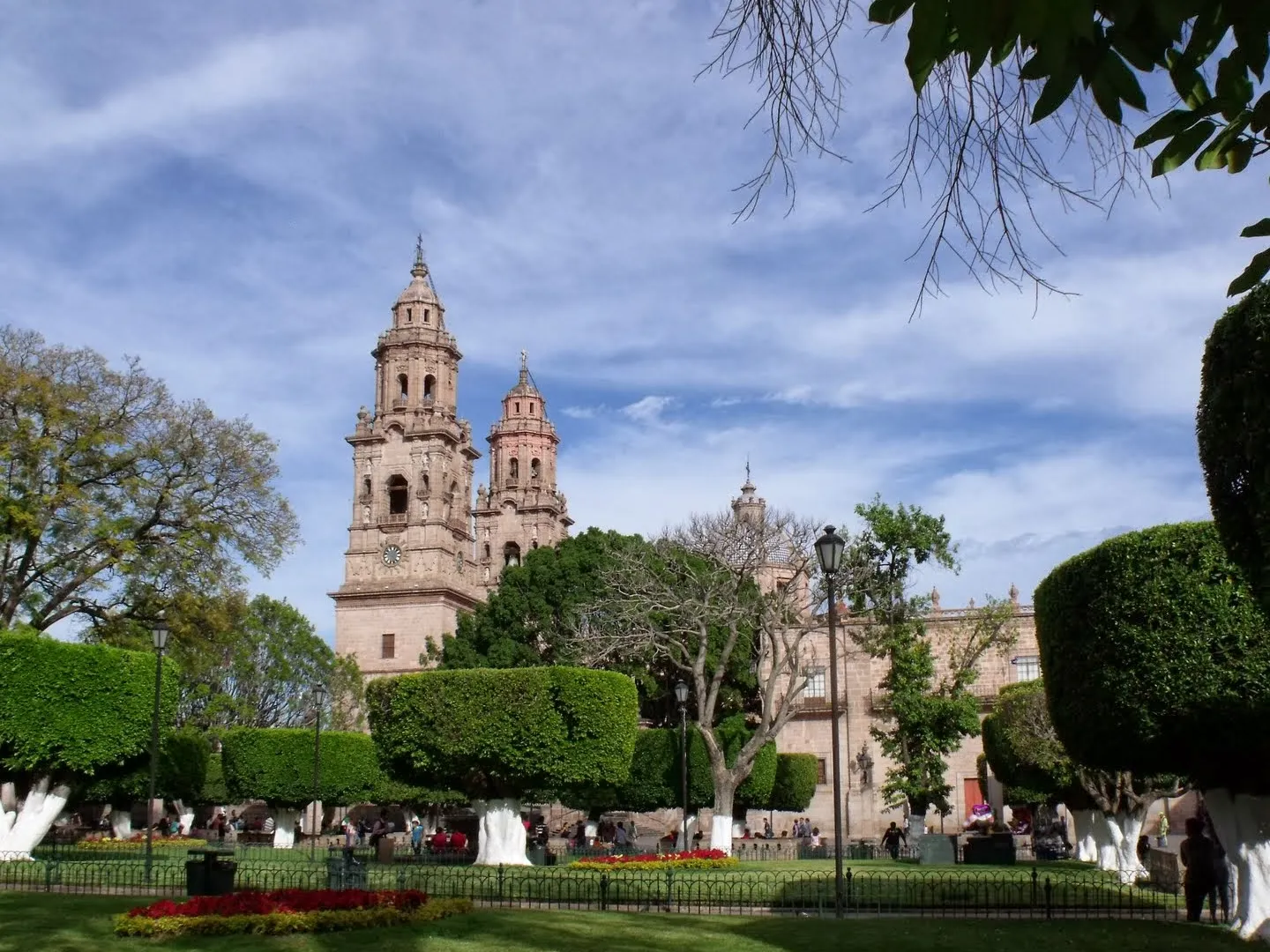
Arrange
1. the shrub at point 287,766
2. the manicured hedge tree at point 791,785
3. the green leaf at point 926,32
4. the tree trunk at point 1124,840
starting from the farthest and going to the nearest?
the manicured hedge tree at point 791,785, the shrub at point 287,766, the tree trunk at point 1124,840, the green leaf at point 926,32

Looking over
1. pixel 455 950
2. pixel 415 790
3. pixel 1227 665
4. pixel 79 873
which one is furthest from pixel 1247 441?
pixel 415 790

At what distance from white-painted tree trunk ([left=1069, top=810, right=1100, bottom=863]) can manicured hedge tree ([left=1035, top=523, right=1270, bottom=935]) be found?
1743 cm

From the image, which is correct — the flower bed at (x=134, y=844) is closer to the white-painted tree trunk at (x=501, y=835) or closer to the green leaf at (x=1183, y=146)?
the white-painted tree trunk at (x=501, y=835)

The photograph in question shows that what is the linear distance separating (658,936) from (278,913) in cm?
467

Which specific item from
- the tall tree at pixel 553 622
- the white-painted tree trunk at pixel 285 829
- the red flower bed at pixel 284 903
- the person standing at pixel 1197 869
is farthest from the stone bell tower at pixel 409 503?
the person standing at pixel 1197 869

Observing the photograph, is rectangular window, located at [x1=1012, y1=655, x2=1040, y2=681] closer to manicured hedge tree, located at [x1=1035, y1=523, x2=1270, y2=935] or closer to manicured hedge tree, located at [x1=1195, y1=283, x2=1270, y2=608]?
manicured hedge tree, located at [x1=1035, y1=523, x2=1270, y2=935]

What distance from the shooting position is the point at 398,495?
6197cm

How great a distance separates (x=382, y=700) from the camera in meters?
29.5

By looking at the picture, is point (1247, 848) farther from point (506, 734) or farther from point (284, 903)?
point (506, 734)

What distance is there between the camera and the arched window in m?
61.3

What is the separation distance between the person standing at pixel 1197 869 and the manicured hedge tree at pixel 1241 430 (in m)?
9.57

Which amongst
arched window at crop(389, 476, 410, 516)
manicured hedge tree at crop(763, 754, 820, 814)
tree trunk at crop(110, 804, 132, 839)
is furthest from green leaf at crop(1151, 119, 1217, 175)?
arched window at crop(389, 476, 410, 516)

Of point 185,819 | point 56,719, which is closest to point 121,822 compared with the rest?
point 185,819

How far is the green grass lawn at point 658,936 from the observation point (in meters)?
14.0
